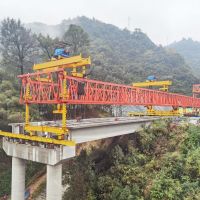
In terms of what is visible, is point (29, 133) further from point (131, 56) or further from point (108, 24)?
point (108, 24)

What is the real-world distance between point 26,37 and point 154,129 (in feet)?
134

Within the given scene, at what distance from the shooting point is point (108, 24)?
629 ft

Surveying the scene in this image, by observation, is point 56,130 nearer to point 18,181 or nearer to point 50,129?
point 50,129

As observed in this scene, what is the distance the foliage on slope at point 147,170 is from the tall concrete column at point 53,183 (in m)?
4.66

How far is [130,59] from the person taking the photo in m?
132

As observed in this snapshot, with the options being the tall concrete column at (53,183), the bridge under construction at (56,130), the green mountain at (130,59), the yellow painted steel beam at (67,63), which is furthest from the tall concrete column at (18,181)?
the green mountain at (130,59)

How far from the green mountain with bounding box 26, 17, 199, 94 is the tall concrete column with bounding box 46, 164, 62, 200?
43.0 m

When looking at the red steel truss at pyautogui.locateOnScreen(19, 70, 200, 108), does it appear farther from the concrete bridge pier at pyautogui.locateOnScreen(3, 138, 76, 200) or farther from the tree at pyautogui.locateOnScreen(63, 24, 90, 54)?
the tree at pyautogui.locateOnScreen(63, 24, 90, 54)

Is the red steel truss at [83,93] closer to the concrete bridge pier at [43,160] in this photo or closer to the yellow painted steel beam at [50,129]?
the yellow painted steel beam at [50,129]

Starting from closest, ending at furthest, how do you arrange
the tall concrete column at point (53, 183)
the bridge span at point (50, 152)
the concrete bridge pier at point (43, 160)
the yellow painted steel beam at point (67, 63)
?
the tall concrete column at point (53, 183) → the concrete bridge pier at point (43, 160) → the bridge span at point (50, 152) → the yellow painted steel beam at point (67, 63)

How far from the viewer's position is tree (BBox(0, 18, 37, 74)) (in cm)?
5494

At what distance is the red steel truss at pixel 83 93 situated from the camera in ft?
75.1

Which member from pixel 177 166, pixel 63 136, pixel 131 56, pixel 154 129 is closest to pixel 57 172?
pixel 63 136

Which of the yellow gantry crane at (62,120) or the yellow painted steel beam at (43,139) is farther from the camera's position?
the yellow gantry crane at (62,120)
